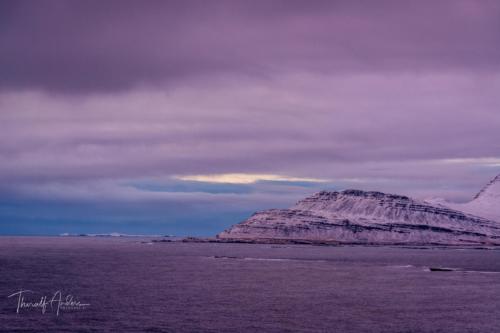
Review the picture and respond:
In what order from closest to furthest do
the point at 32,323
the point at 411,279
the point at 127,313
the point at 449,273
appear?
the point at 32,323
the point at 127,313
the point at 411,279
the point at 449,273

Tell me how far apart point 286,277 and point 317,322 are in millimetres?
46480

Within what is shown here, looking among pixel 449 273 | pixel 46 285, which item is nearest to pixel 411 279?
pixel 449 273

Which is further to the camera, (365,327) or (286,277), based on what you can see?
(286,277)

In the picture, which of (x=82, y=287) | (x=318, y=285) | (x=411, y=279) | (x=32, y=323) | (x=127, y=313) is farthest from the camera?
(x=411, y=279)

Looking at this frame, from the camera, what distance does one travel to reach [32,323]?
2143 inches

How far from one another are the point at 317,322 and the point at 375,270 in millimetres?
67029

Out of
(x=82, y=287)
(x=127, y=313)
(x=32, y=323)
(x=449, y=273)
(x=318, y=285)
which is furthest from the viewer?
(x=449, y=273)

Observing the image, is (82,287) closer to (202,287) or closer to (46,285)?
(46,285)

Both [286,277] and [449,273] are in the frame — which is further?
[449,273]

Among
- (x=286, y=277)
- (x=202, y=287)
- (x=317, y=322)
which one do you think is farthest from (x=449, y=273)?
(x=317, y=322)

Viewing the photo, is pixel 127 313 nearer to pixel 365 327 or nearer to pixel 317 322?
pixel 317 322

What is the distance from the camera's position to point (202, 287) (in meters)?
85.1

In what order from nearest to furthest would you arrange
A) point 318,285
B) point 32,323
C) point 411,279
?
point 32,323
point 318,285
point 411,279

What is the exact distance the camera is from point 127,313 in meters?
60.7
